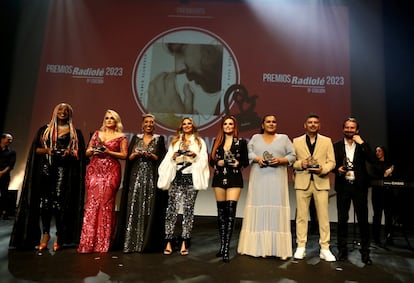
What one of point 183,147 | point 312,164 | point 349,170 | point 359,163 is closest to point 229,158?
point 183,147

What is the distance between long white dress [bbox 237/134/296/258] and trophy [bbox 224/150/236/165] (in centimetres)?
24

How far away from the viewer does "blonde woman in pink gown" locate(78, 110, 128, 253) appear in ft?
11.4

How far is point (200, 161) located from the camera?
3.59 m

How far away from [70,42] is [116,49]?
2.89ft

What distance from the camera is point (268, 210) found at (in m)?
3.55

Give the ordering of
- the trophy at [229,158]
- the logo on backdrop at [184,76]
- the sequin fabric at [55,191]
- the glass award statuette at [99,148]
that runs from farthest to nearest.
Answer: the logo on backdrop at [184,76] < the sequin fabric at [55,191] < the trophy at [229,158] < the glass award statuette at [99,148]

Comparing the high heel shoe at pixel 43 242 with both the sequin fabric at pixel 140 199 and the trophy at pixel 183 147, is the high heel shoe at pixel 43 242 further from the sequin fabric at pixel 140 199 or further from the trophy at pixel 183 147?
the trophy at pixel 183 147

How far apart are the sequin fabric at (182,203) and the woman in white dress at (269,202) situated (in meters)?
0.62

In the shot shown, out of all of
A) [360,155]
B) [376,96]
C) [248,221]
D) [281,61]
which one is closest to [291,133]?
[281,61]

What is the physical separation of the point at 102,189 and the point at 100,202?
0.46 ft

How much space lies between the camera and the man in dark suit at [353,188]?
3512mm

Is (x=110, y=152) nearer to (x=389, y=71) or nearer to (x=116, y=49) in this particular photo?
(x=116, y=49)

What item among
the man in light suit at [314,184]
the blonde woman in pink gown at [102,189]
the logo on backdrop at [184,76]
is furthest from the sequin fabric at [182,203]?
the logo on backdrop at [184,76]

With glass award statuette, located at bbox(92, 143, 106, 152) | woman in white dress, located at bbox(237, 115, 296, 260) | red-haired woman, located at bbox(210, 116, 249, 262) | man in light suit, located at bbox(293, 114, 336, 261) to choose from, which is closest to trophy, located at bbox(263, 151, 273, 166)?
woman in white dress, located at bbox(237, 115, 296, 260)
